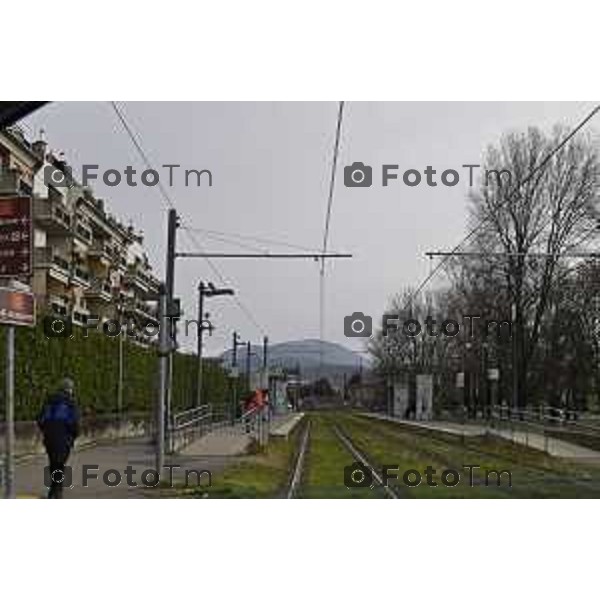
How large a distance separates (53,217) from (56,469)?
40765 mm

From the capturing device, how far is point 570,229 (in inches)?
Result: 1987

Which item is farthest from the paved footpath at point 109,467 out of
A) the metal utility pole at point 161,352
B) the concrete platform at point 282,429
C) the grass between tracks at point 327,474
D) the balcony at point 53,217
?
the balcony at point 53,217

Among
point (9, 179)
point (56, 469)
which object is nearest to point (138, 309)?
point (9, 179)

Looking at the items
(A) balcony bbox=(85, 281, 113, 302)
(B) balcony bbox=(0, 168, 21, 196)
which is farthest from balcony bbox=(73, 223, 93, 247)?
(B) balcony bbox=(0, 168, 21, 196)

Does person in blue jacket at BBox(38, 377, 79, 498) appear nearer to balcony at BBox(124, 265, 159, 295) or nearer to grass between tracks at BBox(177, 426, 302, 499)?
grass between tracks at BBox(177, 426, 302, 499)

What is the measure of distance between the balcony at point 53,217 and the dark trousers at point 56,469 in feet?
120

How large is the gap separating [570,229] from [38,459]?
107 ft

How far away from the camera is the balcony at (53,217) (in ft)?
173

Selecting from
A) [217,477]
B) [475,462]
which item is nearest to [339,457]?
[475,462]

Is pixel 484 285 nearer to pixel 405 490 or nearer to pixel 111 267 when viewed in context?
pixel 111 267

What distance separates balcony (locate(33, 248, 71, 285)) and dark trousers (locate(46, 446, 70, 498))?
3650 cm

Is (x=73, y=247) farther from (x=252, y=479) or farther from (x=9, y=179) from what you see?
(x=252, y=479)

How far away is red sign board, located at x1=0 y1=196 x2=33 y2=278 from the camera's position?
970cm

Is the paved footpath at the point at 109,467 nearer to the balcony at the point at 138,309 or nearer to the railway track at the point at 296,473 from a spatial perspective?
the railway track at the point at 296,473
